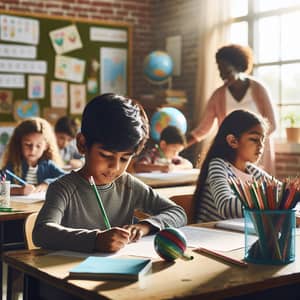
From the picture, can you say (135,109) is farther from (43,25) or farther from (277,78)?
(43,25)

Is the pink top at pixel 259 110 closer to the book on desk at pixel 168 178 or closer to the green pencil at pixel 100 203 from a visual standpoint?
the book on desk at pixel 168 178

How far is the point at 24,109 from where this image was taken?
6543 millimetres

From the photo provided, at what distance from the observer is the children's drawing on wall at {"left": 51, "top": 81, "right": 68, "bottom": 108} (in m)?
6.71

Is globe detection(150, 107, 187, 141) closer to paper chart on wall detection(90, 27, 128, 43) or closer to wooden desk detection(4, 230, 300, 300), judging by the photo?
paper chart on wall detection(90, 27, 128, 43)

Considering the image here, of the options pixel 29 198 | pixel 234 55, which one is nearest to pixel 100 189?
pixel 29 198

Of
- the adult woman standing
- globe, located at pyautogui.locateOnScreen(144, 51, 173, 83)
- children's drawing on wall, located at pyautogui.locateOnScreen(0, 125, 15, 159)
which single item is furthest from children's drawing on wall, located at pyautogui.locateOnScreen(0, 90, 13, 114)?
the adult woman standing

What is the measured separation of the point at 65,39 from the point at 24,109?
0.85 meters

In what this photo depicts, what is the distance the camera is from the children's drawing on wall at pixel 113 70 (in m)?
7.00

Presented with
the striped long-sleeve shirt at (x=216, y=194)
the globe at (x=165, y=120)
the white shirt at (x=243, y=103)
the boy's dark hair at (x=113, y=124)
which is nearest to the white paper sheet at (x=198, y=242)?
the boy's dark hair at (x=113, y=124)

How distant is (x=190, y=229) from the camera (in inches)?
85.9

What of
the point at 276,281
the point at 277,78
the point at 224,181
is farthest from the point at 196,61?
the point at 276,281

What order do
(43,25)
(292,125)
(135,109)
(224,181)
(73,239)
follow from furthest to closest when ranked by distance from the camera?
(43,25)
(292,125)
(224,181)
(135,109)
(73,239)

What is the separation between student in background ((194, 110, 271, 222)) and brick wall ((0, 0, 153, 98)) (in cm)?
424

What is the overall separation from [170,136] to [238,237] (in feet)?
10.5
